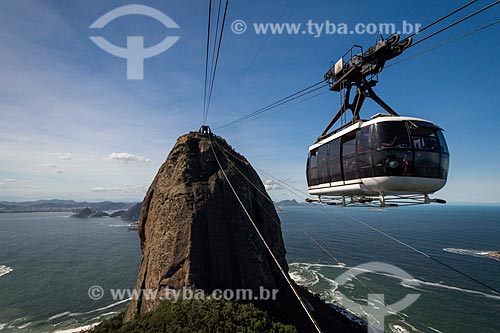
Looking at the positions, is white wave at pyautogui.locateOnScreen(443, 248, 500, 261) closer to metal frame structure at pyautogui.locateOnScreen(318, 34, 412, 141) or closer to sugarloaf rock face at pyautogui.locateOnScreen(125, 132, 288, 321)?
sugarloaf rock face at pyautogui.locateOnScreen(125, 132, 288, 321)

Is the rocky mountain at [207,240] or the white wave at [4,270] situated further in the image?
the white wave at [4,270]

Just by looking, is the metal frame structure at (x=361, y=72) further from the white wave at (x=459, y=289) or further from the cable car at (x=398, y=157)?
the white wave at (x=459, y=289)

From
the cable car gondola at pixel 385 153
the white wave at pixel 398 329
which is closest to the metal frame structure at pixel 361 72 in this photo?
the cable car gondola at pixel 385 153

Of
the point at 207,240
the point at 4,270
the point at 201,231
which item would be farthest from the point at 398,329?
the point at 4,270

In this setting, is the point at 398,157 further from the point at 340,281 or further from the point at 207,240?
the point at 340,281

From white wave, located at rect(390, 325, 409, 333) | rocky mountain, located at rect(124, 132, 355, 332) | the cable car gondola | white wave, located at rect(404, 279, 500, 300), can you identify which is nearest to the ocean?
white wave, located at rect(390, 325, 409, 333)

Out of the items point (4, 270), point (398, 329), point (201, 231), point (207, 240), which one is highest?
point (201, 231)

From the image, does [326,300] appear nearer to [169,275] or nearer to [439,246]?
[169,275]

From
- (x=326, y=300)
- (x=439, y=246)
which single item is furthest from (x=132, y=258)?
(x=439, y=246)
